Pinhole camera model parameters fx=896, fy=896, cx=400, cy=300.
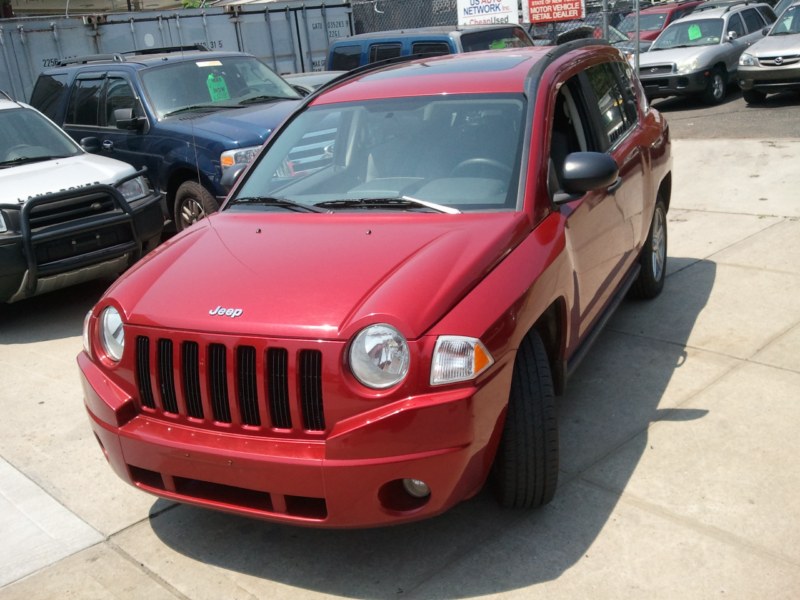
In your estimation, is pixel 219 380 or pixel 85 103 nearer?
pixel 219 380

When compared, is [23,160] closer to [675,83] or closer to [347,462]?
[347,462]

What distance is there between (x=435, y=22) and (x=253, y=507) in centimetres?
1805

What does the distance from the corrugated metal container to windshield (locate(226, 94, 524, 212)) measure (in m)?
13.6

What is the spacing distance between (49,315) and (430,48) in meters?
6.44

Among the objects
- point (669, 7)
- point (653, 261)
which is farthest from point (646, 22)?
point (653, 261)

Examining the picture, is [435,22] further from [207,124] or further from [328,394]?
[328,394]

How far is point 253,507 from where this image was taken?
3.24m

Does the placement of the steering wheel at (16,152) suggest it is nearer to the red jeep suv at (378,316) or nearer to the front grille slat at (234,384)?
the red jeep suv at (378,316)

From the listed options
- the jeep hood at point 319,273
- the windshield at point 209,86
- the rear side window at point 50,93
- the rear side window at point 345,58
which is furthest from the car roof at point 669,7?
the jeep hood at point 319,273

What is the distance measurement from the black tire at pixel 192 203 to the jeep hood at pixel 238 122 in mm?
492

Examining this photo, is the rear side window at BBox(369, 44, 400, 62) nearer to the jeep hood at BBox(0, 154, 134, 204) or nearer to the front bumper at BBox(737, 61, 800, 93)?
the jeep hood at BBox(0, 154, 134, 204)

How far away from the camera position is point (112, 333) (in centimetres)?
360

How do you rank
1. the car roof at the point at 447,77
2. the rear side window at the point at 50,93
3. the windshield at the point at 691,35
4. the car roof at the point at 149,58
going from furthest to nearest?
1. the windshield at the point at 691,35
2. the rear side window at the point at 50,93
3. the car roof at the point at 149,58
4. the car roof at the point at 447,77

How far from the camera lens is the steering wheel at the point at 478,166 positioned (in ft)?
13.4
